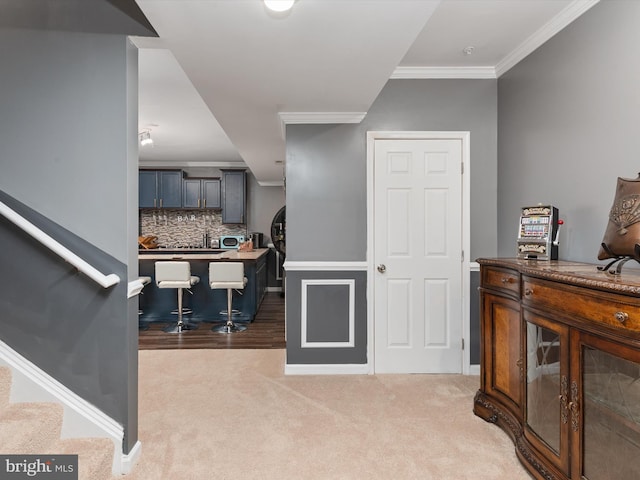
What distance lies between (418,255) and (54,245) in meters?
2.57

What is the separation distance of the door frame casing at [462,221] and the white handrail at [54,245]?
81.2 inches

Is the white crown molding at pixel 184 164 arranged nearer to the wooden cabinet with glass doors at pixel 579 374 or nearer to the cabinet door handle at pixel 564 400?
the wooden cabinet with glass doors at pixel 579 374

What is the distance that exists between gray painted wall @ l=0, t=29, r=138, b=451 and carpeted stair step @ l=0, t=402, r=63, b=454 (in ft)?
0.48

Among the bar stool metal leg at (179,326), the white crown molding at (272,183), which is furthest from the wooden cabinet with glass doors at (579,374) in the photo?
the white crown molding at (272,183)

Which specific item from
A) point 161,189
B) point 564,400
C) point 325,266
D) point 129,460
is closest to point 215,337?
point 325,266

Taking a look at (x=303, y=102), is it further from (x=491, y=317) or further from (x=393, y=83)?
(x=491, y=317)

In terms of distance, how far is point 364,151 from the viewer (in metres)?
3.21

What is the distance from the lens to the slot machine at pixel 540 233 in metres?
2.23

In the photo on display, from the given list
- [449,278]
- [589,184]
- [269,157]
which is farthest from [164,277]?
[589,184]

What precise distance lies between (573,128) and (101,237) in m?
2.80

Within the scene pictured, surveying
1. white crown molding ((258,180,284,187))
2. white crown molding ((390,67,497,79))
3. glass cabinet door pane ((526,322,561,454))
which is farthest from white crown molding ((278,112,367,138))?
white crown molding ((258,180,284,187))

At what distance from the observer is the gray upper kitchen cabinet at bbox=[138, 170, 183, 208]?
7.31 metres

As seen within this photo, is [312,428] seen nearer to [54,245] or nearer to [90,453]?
[90,453]

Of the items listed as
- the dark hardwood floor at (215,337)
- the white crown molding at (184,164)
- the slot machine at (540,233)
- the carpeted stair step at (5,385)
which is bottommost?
the dark hardwood floor at (215,337)
